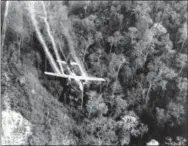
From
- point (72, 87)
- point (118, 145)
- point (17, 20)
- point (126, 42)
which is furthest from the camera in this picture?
point (126, 42)

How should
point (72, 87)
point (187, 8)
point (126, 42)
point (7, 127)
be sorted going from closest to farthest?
point (7, 127) → point (72, 87) → point (126, 42) → point (187, 8)

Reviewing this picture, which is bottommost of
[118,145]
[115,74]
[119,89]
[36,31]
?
[118,145]

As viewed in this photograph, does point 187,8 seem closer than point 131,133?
No

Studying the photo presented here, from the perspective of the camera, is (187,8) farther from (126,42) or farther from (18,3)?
(18,3)

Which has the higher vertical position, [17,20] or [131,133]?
[17,20]

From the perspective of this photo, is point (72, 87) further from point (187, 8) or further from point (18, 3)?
point (187, 8)

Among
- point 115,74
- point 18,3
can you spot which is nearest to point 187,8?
point 115,74
